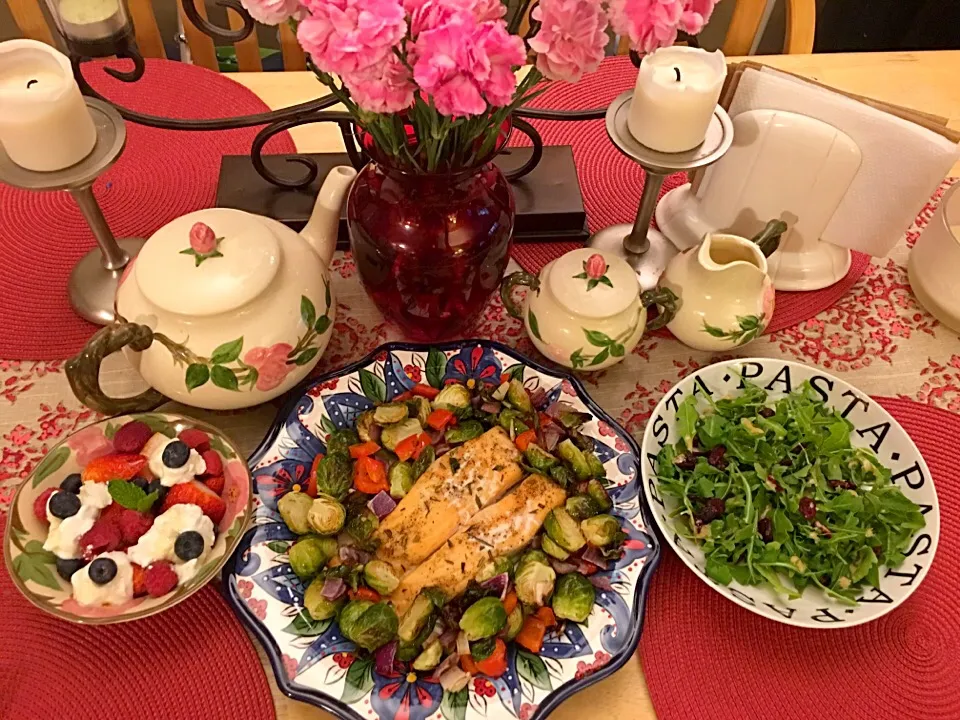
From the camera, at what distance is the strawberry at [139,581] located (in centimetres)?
79

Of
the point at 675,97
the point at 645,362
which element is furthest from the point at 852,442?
the point at 675,97

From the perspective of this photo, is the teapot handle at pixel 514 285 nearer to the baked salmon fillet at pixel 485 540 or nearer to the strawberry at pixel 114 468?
the baked salmon fillet at pixel 485 540

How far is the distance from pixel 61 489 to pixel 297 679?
0.34 meters

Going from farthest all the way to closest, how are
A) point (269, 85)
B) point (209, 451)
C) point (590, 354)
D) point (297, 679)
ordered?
1. point (269, 85)
2. point (590, 354)
3. point (209, 451)
4. point (297, 679)

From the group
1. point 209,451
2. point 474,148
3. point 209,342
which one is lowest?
point 209,451

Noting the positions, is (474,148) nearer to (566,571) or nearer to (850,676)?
(566,571)

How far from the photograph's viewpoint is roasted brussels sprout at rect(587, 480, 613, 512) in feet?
2.96

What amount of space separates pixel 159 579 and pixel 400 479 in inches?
11.1

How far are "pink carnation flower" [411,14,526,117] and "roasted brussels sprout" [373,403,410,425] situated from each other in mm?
442

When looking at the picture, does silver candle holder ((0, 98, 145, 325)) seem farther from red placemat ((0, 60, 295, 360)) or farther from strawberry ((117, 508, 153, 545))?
strawberry ((117, 508, 153, 545))

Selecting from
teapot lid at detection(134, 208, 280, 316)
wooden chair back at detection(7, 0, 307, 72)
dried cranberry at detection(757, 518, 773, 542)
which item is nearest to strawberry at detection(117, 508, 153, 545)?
teapot lid at detection(134, 208, 280, 316)

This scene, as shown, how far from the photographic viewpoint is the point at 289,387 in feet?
3.18

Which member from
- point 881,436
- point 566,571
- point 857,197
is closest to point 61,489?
point 566,571

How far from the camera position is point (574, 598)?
827 mm
